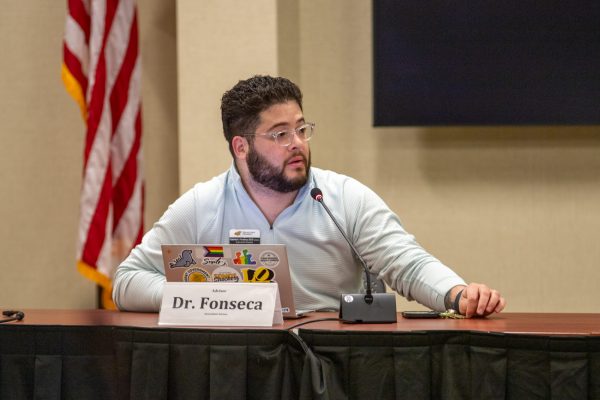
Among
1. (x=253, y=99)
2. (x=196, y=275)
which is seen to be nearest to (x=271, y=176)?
(x=253, y=99)

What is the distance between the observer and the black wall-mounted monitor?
449 centimetres

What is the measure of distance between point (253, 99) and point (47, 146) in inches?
87.1

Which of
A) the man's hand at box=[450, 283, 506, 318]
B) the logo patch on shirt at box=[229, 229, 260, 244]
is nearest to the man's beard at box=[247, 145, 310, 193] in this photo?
the logo patch on shirt at box=[229, 229, 260, 244]

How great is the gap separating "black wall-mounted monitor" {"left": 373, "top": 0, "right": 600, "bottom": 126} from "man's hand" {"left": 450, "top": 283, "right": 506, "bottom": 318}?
2.05 metres

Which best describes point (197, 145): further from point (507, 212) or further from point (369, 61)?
point (507, 212)

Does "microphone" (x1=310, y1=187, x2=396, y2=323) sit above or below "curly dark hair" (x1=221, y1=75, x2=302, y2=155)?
below

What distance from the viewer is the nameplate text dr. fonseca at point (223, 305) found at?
96.2 inches

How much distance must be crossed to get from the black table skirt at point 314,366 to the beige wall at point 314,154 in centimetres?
221

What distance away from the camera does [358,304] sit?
8.33 feet

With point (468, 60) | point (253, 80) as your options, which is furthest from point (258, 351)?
point (468, 60)

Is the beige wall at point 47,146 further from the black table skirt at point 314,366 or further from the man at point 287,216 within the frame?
the black table skirt at point 314,366

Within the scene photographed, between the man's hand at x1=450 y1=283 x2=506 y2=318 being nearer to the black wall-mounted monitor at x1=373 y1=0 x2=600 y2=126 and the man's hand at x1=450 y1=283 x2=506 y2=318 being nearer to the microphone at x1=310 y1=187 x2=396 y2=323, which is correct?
the microphone at x1=310 y1=187 x2=396 y2=323

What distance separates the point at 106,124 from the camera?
4555mm

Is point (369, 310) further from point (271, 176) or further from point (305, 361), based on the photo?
point (271, 176)
